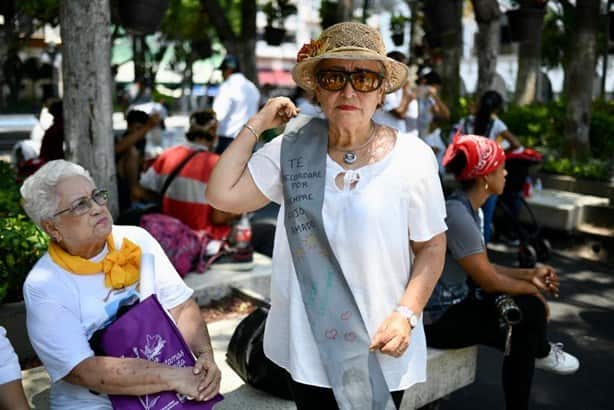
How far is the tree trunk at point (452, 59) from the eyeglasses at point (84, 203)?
928 cm

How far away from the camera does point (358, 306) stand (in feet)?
6.94

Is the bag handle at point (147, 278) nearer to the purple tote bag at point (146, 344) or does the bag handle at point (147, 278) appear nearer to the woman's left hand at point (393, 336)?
the purple tote bag at point (146, 344)

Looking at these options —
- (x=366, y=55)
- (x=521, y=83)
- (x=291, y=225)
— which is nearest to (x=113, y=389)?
(x=291, y=225)

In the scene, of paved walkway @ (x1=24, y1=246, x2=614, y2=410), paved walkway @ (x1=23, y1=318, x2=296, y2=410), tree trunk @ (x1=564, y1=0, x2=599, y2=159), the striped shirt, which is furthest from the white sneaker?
tree trunk @ (x1=564, y1=0, x2=599, y2=159)

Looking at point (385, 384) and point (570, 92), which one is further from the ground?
point (570, 92)

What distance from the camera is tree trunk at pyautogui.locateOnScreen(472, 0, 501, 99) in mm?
9945

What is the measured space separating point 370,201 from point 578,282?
494 centimetres

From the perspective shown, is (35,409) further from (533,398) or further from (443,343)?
(533,398)

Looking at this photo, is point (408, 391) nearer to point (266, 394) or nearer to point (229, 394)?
point (266, 394)

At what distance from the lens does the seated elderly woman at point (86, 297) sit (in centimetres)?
223

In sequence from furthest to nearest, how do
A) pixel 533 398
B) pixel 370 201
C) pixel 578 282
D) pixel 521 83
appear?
pixel 521 83
pixel 578 282
pixel 533 398
pixel 370 201

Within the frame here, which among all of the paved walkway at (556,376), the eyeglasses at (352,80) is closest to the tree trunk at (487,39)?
the paved walkway at (556,376)

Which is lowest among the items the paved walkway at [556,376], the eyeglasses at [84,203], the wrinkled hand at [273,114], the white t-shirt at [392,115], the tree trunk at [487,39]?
the paved walkway at [556,376]

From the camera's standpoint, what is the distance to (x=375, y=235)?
2072mm
